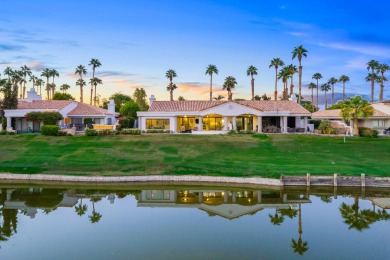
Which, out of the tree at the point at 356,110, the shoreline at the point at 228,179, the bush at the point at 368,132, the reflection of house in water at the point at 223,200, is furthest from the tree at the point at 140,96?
the reflection of house in water at the point at 223,200

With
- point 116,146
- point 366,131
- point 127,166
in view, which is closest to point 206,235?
point 127,166

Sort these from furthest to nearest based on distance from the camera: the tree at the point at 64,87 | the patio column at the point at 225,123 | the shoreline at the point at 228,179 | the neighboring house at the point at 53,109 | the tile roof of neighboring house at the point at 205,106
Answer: the tree at the point at 64,87, the neighboring house at the point at 53,109, the tile roof of neighboring house at the point at 205,106, the patio column at the point at 225,123, the shoreline at the point at 228,179

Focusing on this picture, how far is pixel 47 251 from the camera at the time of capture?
15.2 meters

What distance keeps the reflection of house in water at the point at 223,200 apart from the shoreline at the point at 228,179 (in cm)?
193

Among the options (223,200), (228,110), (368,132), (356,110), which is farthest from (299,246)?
(356,110)

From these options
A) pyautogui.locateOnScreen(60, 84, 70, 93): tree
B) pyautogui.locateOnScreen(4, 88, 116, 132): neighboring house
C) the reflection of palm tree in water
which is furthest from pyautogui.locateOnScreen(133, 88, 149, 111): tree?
the reflection of palm tree in water

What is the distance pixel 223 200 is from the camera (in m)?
24.9

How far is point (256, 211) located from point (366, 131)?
31662mm

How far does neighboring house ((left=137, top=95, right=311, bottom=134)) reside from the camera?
5153cm

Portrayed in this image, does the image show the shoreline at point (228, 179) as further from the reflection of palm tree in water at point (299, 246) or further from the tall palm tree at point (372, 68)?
the tall palm tree at point (372, 68)

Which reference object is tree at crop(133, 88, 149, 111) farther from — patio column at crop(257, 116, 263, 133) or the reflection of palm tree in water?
the reflection of palm tree in water

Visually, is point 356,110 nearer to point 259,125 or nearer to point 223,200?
point 259,125

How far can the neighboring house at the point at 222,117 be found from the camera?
169 ft

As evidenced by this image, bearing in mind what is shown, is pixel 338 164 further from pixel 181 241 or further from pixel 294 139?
pixel 181 241
